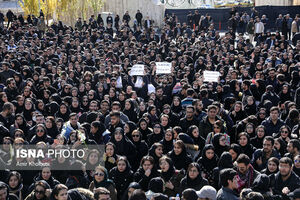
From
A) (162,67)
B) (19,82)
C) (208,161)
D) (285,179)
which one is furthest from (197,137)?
(19,82)

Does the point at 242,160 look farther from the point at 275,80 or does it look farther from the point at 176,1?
the point at 176,1

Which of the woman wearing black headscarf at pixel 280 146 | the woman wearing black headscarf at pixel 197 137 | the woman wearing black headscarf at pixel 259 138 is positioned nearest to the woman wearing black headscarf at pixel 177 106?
the woman wearing black headscarf at pixel 197 137

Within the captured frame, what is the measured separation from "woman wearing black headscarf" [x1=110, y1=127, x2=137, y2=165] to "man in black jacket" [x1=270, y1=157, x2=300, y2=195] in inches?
106

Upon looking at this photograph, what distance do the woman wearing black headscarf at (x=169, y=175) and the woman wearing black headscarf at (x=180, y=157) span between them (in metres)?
0.48

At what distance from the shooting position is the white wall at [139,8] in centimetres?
3312

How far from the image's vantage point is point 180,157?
25.6 feet

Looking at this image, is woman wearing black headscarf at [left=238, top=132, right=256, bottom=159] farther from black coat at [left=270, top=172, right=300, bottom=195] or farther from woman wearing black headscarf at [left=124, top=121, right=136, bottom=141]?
woman wearing black headscarf at [left=124, top=121, right=136, bottom=141]

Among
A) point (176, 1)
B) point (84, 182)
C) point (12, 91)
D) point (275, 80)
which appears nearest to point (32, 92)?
point (12, 91)

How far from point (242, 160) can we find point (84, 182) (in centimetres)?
230

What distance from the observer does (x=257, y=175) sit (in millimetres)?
6934

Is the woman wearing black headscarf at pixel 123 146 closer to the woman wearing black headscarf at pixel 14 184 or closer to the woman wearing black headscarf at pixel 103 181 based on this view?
the woman wearing black headscarf at pixel 103 181

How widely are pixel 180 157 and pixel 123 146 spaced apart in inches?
46.5

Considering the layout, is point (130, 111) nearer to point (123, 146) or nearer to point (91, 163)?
point (123, 146)

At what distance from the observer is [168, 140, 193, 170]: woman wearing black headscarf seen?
775 centimetres
